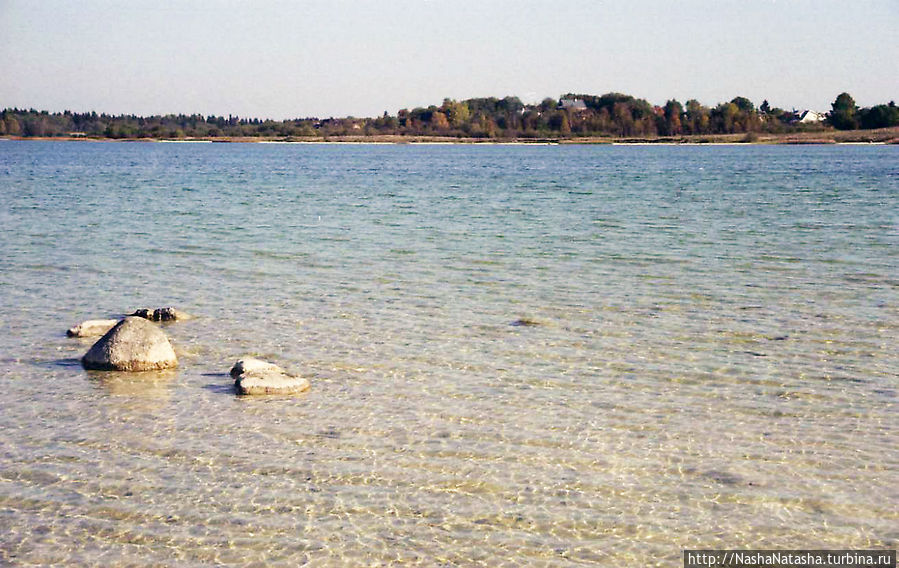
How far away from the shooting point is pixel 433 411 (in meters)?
9.05

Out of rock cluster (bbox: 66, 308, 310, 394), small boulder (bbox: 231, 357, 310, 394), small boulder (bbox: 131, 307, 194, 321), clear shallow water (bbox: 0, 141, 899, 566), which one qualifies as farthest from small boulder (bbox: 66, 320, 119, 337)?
small boulder (bbox: 231, 357, 310, 394)

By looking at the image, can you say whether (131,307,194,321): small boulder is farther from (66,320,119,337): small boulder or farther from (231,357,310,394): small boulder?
(231,357,310,394): small boulder

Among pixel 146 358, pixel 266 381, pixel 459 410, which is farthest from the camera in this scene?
pixel 146 358

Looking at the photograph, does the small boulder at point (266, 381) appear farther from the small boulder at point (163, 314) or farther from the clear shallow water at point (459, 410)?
the small boulder at point (163, 314)

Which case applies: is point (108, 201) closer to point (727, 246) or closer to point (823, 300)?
point (727, 246)

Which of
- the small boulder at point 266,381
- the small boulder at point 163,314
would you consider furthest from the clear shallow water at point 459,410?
the small boulder at point 163,314

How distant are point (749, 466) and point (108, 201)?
121 ft

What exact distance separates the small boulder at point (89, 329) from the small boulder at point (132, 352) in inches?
59.1

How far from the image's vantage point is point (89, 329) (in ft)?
40.8

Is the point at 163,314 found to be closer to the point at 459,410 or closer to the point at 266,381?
the point at 266,381

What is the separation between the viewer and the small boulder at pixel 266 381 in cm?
965

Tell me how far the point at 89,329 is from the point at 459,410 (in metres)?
6.24

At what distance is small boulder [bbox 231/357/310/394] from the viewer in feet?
31.7

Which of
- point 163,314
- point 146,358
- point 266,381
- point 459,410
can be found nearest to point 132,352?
point 146,358
